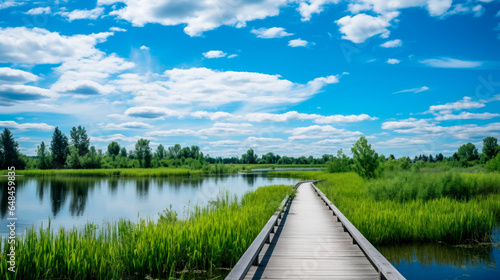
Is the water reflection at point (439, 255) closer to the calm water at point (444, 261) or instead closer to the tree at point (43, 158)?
the calm water at point (444, 261)

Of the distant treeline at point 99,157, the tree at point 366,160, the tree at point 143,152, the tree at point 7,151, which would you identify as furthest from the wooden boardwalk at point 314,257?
the tree at point 143,152

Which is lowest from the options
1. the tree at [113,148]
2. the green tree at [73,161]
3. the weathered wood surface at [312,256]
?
the weathered wood surface at [312,256]

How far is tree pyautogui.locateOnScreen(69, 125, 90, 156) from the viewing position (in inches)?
3477

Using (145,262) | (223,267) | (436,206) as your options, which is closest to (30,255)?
(145,262)

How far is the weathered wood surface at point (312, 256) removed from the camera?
18.0 ft

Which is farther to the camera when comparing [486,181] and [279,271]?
[486,181]

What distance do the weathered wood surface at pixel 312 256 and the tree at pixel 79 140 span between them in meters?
91.6

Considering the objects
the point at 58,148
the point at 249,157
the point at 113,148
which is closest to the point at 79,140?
the point at 58,148

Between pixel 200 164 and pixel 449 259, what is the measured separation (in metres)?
72.5

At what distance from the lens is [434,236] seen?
9586mm

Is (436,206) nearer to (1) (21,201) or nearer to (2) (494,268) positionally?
(2) (494,268)

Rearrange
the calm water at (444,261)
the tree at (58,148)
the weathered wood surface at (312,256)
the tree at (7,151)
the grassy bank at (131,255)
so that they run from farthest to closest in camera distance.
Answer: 1. the tree at (58,148)
2. the tree at (7,151)
3. the calm water at (444,261)
4. the grassy bank at (131,255)
5. the weathered wood surface at (312,256)

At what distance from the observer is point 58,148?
81.0 m

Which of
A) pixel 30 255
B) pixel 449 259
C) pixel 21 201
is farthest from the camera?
pixel 21 201
